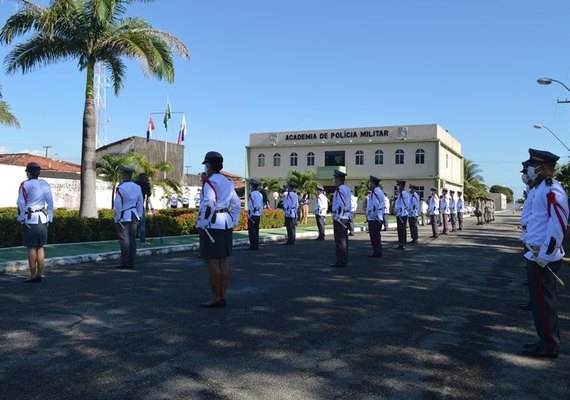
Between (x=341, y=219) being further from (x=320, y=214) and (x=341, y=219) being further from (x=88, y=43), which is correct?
(x=88, y=43)

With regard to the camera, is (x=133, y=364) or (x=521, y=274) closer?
(x=133, y=364)

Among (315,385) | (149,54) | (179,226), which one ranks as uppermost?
(149,54)

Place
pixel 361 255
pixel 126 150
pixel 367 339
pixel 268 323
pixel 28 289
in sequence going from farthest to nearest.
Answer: pixel 126 150 < pixel 361 255 < pixel 28 289 < pixel 268 323 < pixel 367 339

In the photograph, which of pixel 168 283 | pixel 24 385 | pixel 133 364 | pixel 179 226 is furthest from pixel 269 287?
pixel 179 226

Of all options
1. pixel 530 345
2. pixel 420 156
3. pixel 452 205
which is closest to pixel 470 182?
pixel 420 156

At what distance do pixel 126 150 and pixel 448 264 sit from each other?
137ft

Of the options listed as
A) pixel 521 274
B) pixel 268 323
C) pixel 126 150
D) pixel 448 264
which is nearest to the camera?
pixel 268 323

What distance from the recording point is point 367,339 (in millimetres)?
5391

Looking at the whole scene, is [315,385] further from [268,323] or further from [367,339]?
[268,323]

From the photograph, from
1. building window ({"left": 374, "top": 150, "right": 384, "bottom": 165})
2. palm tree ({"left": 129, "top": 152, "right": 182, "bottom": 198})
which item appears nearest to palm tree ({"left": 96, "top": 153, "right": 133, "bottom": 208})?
palm tree ({"left": 129, "top": 152, "right": 182, "bottom": 198})

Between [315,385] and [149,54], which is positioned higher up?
[149,54]

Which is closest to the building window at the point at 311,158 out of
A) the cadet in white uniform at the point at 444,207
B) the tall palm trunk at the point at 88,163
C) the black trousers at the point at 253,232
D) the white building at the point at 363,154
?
the white building at the point at 363,154

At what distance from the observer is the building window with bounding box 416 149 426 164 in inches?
2112

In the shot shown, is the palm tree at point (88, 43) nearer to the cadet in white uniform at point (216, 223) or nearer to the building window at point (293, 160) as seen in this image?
the cadet in white uniform at point (216, 223)
